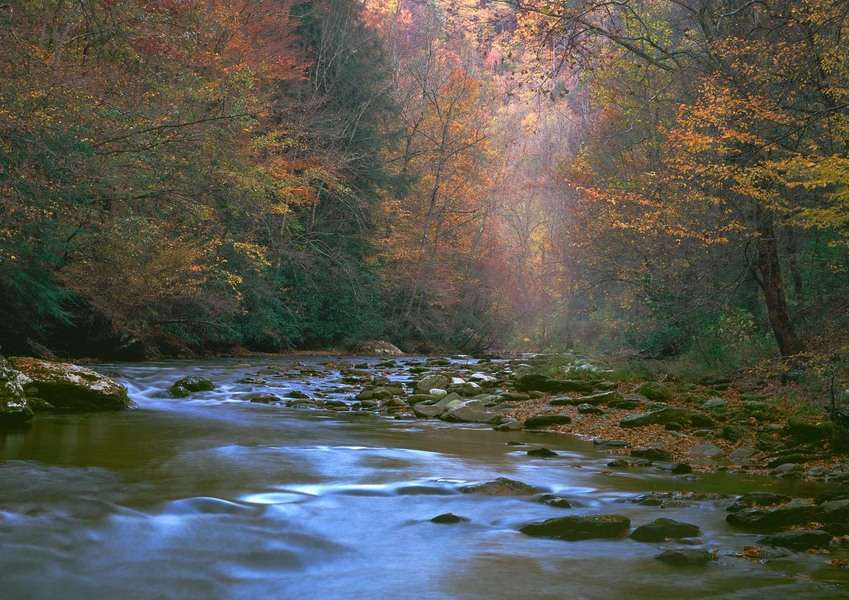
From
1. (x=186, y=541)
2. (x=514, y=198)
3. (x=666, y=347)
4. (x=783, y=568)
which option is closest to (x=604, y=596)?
(x=783, y=568)

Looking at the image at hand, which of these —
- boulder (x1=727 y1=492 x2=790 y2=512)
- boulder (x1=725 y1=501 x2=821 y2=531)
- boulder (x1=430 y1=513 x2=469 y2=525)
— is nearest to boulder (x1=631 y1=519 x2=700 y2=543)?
boulder (x1=725 y1=501 x2=821 y2=531)

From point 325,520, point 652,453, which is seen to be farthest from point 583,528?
point 652,453

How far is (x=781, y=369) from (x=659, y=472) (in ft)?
15.7

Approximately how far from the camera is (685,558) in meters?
4.93

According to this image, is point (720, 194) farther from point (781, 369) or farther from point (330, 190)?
point (330, 190)

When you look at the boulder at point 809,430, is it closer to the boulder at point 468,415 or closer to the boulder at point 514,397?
the boulder at point 468,415

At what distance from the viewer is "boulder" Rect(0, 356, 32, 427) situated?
961cm

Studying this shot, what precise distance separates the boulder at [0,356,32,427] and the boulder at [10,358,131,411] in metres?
1.29

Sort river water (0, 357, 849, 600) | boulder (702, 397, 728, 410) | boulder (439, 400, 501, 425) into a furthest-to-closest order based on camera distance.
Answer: boulder (439, 400, 501, 425) < boulder (702, 397, 728, 410) < river water (0, 357, 849, 600)

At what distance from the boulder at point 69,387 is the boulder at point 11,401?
4.23 feet

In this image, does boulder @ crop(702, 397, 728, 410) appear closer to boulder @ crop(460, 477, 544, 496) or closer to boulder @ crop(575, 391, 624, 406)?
boulder @ crop(575, 391, 624, 406)

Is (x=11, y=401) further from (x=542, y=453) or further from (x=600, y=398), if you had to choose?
(x=600, y=398)

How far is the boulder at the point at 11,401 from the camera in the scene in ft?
31.5

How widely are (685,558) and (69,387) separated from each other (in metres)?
9.48
